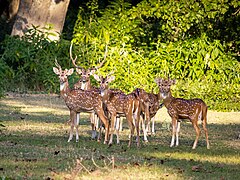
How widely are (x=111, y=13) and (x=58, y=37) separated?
1.93 m

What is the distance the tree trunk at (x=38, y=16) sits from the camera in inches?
958

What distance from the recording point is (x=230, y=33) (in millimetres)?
24797

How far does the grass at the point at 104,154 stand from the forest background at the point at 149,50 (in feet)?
16.2

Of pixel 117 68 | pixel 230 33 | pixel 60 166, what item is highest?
pixel 230 33

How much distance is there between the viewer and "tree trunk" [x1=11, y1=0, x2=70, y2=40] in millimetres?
24328

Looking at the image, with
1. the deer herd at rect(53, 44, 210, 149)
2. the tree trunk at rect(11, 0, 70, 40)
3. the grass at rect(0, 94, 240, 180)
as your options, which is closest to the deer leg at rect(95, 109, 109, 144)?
the deer herd at rect(53, 44, 210, 149)

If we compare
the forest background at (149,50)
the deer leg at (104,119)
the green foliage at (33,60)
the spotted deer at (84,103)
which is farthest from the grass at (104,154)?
the green foliage at (33,60)

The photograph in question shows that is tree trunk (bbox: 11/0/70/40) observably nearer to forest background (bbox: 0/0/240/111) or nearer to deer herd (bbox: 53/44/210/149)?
forest background (bbox: 0/0/240/111)

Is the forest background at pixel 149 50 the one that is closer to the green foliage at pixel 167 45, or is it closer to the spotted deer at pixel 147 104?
the green foliage at pixel 167 45

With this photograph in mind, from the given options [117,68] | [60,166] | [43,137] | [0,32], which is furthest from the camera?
[0,32]

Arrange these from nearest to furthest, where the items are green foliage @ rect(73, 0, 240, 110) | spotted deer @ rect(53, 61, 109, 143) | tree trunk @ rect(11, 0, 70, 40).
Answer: spotted deer @ rect(53, 61, 109, 143) < green foliage @ rect(73, 0, 240, 110) < tree trunk @ rect(11, 0, 70, 40)

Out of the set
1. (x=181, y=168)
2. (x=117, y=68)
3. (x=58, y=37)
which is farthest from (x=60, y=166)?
(x=58, y=37)

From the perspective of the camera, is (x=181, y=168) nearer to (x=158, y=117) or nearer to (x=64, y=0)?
(x=158, y=117)

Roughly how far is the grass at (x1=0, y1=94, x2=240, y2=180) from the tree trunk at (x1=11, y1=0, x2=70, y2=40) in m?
8.71
